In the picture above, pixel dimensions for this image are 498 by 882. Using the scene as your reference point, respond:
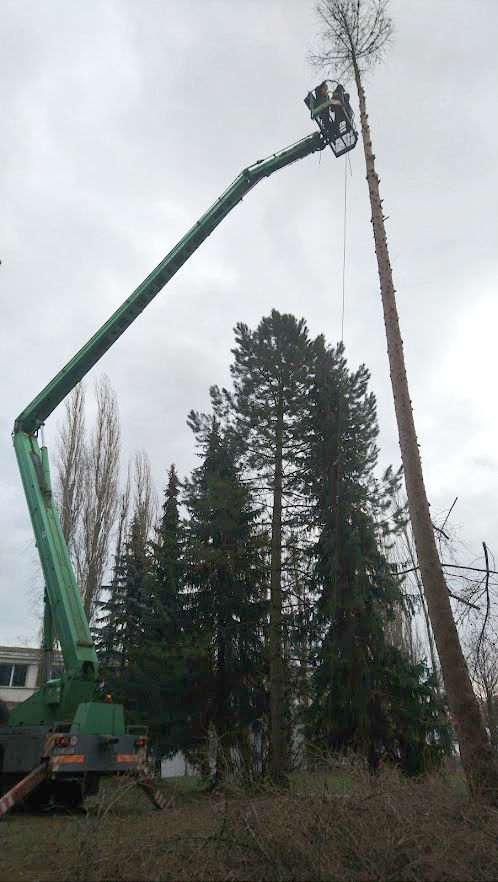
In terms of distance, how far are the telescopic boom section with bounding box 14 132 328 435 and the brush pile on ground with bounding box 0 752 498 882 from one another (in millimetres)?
8991

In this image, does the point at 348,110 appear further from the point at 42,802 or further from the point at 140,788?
the point at 42,802

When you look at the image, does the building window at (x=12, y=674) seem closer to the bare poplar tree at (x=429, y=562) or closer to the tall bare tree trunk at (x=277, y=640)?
the tall bare tree trunk at (x=277, y=640)

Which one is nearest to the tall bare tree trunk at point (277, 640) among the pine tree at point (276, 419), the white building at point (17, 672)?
the pine tree at point (276, 419)

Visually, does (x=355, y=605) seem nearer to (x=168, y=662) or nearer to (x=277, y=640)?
(x=277, y=640)

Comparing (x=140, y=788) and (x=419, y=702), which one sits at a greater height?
(x=419, y=702)

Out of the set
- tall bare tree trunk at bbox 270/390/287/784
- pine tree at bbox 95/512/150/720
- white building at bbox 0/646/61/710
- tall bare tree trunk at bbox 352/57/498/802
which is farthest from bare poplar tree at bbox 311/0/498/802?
white building at bbox 0/646/61/710

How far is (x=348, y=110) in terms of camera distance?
13.8m

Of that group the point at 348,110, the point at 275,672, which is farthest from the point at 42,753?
the point at 348,110

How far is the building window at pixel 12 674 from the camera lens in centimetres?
3422

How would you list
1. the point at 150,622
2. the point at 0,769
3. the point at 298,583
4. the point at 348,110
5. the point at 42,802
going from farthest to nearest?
the point at 150,622 < the point at 298,583 < the point at 348,110 < the point at 42,802 < the point at 0,769

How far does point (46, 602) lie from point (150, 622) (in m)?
7.89

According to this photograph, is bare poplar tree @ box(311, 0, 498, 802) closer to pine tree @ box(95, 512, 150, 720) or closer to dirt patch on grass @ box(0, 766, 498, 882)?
dirt patch on grass @ box(0, 766, 498, 882)

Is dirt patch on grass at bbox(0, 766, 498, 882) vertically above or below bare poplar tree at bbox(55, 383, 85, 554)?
below

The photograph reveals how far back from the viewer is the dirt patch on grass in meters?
4.31
